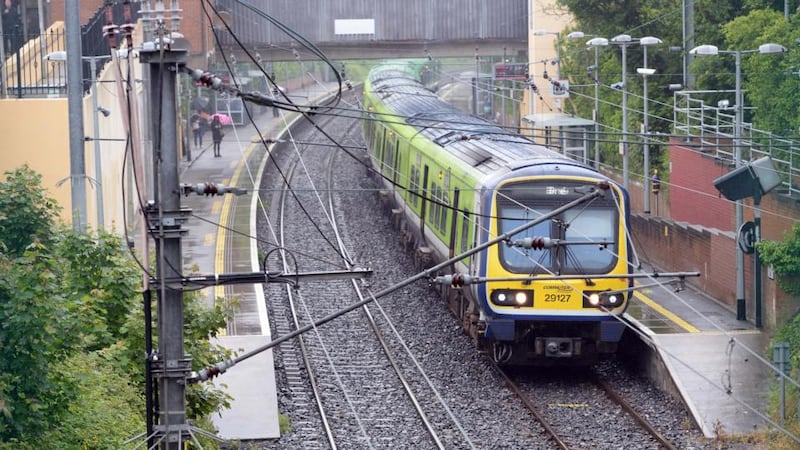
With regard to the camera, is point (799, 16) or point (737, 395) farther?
point (799, 16)

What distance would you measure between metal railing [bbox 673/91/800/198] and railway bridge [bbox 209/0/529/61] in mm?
13519

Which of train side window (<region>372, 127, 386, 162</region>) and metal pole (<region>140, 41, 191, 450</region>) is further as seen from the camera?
train side window (<region>372, 127, 386, 162</region>)

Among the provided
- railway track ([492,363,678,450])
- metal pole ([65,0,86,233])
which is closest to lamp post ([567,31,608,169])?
railway track ([492,363,678,450])

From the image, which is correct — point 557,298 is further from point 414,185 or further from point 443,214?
point 414,185

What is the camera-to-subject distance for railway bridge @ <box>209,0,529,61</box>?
44.3 meters

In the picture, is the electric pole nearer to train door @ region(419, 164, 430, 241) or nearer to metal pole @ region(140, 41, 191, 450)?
metal pole @ region(140, 41, 191, 450)

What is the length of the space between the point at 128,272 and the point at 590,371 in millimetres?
7665

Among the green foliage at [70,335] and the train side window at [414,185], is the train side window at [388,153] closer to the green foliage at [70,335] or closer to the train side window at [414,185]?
the train side window at [414,185]

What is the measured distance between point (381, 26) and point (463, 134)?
876 inches

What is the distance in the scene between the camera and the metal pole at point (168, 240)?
9.75m

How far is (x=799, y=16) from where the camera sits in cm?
2584

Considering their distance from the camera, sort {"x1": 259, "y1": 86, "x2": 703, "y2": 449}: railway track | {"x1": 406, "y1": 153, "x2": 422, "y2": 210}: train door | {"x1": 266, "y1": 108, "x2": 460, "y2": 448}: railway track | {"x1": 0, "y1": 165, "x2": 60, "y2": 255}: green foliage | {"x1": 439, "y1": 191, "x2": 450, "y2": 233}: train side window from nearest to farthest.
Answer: {"x1": 0, "y1": 165, "x2": 60, "y2": 255}: green foliage < {"x1": 259, "y1": 86, "x2": 703, "y2": 449}: railway track < {"x1": 266, "y1": 108, "x2": 460, "y2": 448}: railway track < {"x1": 439, "y1": 191, "x2": 450, "y2": 233}: train side window < {"x1": 406, "y1": 153, "x2": 422, "y2": 210}: train door

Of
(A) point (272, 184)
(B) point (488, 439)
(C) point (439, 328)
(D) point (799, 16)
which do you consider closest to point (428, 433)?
(B) point (488, 439)

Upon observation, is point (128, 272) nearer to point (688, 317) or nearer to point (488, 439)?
point (488, 439)
